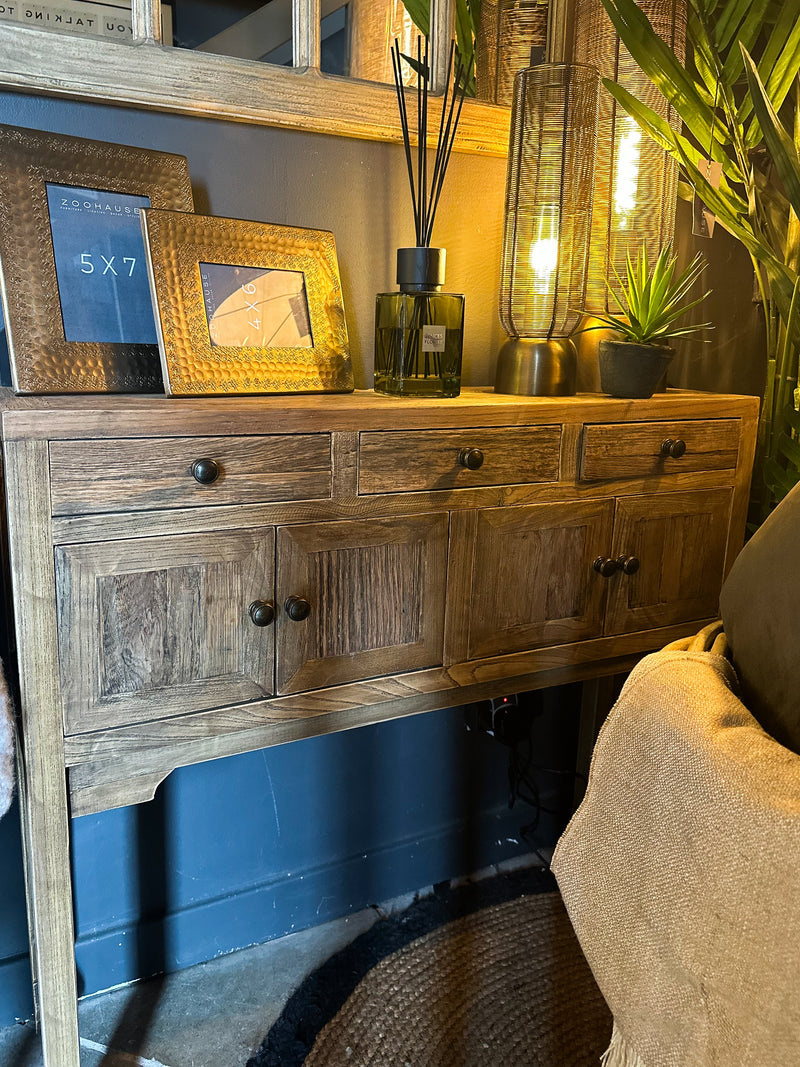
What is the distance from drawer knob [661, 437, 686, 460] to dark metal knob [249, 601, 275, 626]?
679 mm

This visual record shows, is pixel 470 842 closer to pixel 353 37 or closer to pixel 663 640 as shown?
pixel 663 640

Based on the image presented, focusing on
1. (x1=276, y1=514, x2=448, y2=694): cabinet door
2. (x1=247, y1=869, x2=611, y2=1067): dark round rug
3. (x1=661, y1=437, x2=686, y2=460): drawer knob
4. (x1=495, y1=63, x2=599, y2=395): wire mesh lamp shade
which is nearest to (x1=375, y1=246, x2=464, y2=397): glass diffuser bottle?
(x1=495, y1=63, x2=599, y2=395): wire mesh lamp shade

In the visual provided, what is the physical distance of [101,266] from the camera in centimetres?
116

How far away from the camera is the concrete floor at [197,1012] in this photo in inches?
51.5

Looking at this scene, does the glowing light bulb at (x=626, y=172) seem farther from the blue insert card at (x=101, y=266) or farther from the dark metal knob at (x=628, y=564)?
the blue insert card at (x=101, y=266)

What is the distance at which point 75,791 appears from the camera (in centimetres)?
103

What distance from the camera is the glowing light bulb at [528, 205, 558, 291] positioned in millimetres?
1386

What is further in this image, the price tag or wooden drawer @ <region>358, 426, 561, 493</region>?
the price tag

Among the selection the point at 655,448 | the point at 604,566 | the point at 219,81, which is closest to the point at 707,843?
the point at 604,566

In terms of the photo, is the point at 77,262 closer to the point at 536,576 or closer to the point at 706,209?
the point at 536,576

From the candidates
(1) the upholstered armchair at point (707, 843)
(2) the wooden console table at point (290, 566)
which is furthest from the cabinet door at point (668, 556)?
(1) the upholstered armchair at point (707, 843)

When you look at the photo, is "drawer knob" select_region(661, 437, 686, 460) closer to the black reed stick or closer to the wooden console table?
the wooden console table

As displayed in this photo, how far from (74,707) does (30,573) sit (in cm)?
16

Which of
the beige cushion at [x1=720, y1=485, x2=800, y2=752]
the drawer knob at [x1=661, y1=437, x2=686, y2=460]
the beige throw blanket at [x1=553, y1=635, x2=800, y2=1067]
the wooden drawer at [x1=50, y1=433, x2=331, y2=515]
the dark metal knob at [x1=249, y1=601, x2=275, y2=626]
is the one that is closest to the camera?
the beige throw blanket at [x1=553, y1=635, x2=800, y2=1067]
